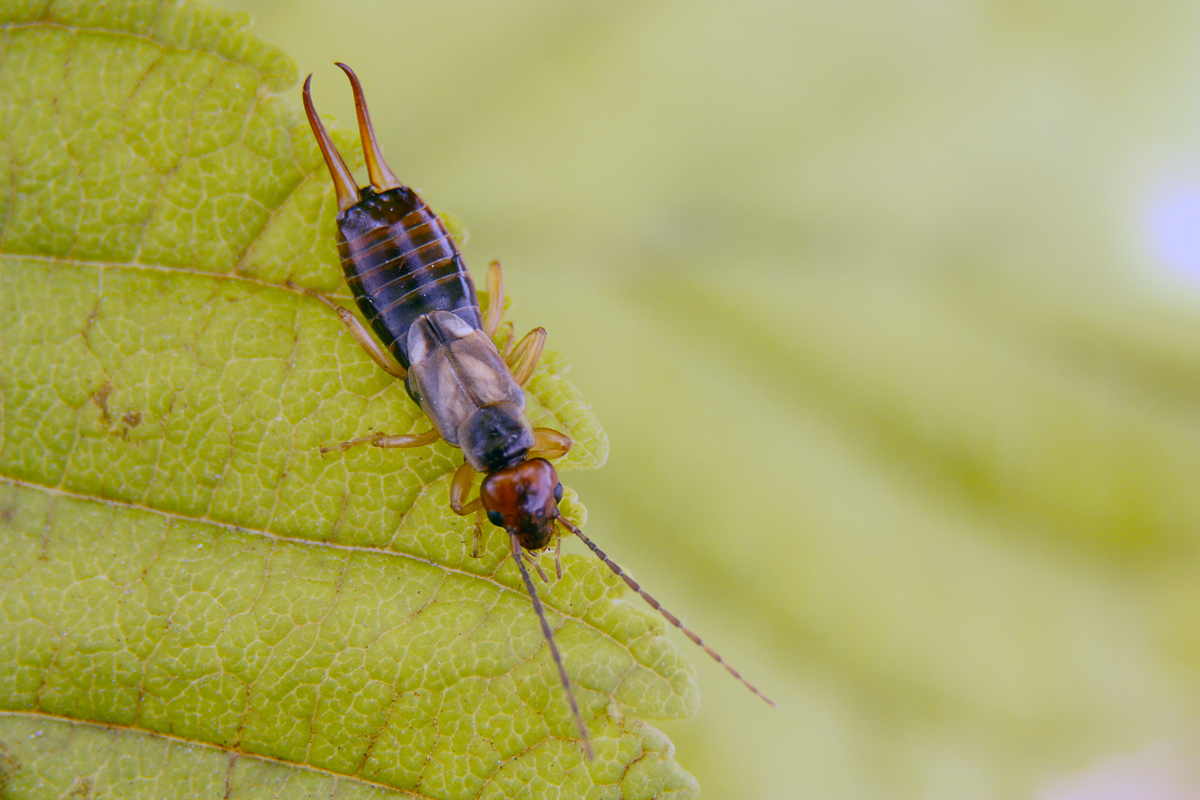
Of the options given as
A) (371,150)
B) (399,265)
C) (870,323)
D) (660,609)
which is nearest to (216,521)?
(399,265)

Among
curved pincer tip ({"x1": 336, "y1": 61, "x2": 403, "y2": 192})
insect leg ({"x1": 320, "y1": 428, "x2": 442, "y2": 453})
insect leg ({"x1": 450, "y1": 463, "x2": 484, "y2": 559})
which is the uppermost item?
curved pincer tip ({"x1": 336, "y1": 61, "x2": 403, "y2": 192})

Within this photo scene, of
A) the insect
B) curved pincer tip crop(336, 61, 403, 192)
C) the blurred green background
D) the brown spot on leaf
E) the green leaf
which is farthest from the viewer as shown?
the blurred green background

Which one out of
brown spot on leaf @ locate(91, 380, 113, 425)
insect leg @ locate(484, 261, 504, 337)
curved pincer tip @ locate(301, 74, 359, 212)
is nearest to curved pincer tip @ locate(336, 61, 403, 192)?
curved pincer tip @ locate(301, 74, 359, 212)

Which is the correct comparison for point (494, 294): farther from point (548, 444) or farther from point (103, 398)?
point (103, 398)

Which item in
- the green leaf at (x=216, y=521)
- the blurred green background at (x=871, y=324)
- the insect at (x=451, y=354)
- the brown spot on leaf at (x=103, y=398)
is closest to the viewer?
the green leaf at (x=216, y=521)

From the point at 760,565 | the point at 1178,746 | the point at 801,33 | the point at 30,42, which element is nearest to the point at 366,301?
the point at 30,42

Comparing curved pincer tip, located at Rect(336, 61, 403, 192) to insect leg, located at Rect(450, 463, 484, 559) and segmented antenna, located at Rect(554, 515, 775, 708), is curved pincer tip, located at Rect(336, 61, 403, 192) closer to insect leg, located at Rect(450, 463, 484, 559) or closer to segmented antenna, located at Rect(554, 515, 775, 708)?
insect leg, located at Rect(450, 463, 484, 559)

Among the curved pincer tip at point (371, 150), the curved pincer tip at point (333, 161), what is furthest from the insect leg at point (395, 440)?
the curved pincer tip at point (371, 150)

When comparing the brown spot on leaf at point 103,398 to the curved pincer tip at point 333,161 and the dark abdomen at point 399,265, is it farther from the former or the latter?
the curved pincer tip at point 333,161
